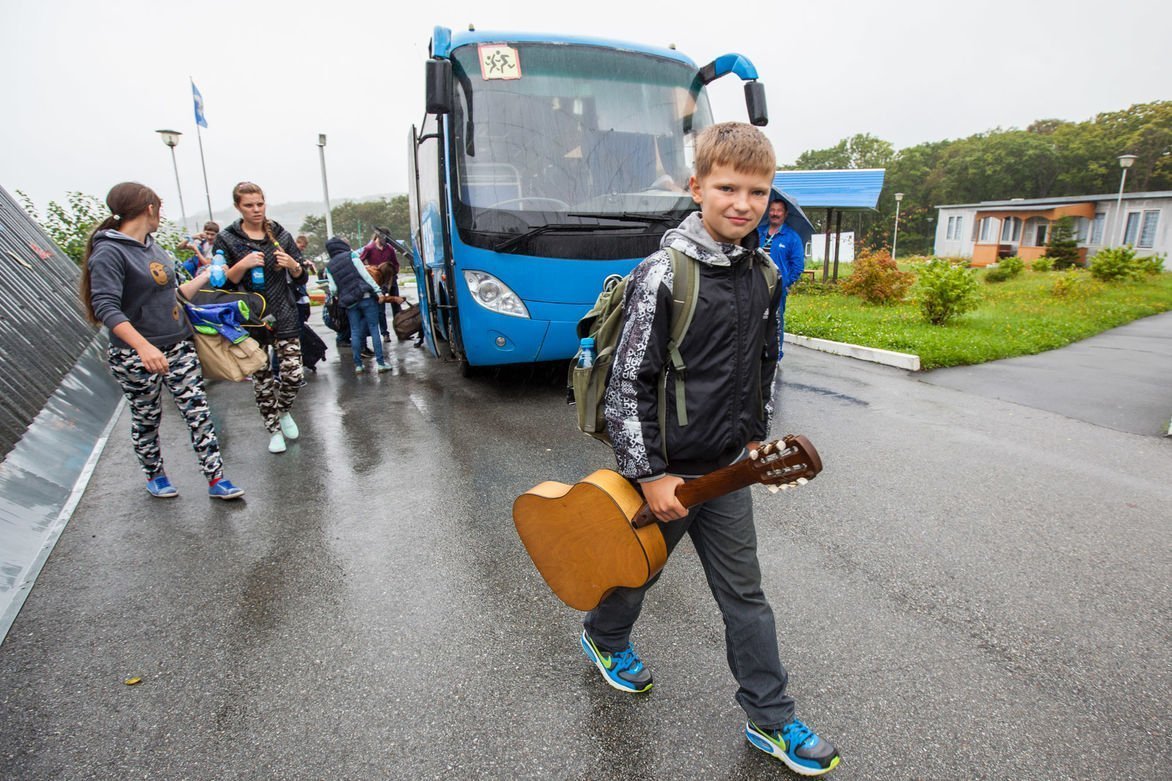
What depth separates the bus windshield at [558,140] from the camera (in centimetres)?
573

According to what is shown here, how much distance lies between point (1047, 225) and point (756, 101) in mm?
37272

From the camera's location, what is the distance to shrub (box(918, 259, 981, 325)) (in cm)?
1027

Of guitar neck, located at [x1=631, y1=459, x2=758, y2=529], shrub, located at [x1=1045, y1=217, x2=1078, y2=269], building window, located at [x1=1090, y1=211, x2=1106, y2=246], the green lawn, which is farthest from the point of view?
building window, located at [x1=1090, y1=211, x2=1106, y2=246]

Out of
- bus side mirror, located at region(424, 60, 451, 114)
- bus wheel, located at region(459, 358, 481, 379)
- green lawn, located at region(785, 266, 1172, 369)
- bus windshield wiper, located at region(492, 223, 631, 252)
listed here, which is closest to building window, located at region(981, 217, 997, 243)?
green lawn, located at region(785, 266, 1172, 369)

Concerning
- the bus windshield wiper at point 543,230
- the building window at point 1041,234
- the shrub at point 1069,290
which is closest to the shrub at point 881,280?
the shrub at point 1069,290

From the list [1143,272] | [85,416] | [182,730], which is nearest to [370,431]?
[85,416]

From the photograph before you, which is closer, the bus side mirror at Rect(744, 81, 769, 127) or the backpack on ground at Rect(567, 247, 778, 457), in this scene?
the backpack on ground at Rect(567, 247, 778, 457)

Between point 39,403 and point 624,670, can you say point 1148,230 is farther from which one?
point 39,403

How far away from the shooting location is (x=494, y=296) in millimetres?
5793

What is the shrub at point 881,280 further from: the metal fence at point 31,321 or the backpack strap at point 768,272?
the metal fence at point 31,321

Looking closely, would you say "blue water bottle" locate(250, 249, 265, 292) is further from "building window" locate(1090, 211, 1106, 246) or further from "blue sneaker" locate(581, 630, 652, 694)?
"building window" locate(1090, 211, 1106, 246)

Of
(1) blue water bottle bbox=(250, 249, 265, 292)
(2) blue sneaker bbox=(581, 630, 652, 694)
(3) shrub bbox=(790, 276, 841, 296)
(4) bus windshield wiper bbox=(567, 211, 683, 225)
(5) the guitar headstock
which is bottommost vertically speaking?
(3) shrub bbox=(790, 276, 841, 296)

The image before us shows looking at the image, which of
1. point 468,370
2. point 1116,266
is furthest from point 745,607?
point 1116,266

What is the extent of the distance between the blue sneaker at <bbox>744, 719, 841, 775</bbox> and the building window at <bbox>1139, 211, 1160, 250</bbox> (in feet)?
126
